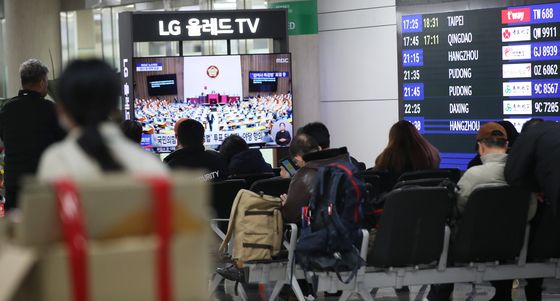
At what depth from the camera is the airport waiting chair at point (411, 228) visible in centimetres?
623

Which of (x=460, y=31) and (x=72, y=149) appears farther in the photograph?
(x=460, y=31)

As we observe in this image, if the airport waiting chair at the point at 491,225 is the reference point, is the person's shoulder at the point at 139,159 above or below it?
above

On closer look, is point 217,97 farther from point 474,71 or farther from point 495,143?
point 495,143

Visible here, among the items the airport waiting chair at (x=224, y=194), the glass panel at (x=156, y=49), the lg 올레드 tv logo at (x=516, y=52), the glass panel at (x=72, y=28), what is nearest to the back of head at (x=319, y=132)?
the airport waiting chair at (x=224, y=194)

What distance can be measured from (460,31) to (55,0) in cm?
1205

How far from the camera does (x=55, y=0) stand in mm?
21000

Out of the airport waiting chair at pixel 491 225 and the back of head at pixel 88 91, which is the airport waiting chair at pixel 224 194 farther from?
the back of head at pixel 88 91

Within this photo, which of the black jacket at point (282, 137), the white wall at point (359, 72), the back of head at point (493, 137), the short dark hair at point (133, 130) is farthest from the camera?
the white wall at point (359, 72)

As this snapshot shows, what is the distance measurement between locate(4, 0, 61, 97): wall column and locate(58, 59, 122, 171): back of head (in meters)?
16.9

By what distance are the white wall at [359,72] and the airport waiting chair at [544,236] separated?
587cm

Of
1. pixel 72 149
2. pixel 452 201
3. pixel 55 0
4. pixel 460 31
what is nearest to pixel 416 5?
pixel 460 31

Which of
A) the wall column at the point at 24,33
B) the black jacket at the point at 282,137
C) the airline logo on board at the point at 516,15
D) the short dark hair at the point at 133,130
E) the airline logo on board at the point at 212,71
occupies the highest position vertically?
the wall column at the point at 24,33

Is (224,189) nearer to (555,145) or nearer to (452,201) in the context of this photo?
(452,201)

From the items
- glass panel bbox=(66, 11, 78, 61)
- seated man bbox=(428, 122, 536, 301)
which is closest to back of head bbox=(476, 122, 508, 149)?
seated man bbox=(428, 122, 536, 301)
